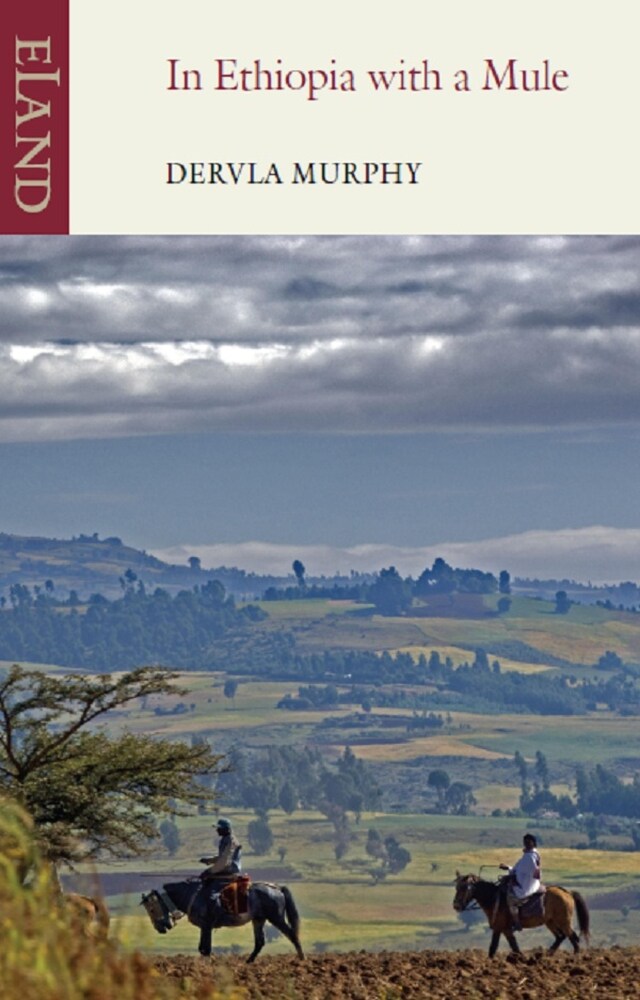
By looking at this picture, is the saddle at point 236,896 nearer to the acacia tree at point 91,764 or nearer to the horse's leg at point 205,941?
the horse's leg at point 205,941

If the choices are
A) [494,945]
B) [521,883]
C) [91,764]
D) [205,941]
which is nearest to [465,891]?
[521,883]

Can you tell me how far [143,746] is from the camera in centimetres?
3972

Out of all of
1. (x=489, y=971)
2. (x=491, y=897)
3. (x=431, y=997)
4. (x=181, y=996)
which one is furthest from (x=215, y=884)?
(x=181, y=996)

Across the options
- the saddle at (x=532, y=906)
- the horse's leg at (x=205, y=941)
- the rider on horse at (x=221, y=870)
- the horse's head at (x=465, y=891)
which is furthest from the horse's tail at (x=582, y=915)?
the horse's leg at (x=205, y=941)

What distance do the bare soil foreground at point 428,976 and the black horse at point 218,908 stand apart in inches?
90.4

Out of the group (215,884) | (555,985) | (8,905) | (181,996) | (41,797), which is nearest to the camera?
(8,905)

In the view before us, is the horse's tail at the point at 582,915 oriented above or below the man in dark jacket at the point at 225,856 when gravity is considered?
below

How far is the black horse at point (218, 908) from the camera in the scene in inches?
1232

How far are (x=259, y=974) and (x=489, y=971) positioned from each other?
11.1 feet

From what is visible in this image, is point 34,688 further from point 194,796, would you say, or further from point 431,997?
point 431,997

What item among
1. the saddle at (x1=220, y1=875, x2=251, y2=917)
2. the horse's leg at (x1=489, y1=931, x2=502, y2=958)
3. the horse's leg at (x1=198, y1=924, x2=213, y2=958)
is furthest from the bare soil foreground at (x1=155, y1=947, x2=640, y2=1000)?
the saddle at (x1=220, y1=875, x2=251, y2=917)

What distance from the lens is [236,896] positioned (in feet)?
102

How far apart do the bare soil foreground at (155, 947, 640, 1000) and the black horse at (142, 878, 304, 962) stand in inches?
90.4

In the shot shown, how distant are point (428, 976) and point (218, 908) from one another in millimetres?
7176
